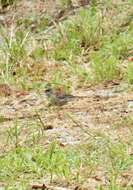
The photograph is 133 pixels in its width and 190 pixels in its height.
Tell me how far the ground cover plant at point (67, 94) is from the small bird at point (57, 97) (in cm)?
2

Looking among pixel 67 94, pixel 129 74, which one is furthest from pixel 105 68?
pixel 67 94

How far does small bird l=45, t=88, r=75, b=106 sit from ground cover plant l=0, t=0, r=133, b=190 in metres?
0.02

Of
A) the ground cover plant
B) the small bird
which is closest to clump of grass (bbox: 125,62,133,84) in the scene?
the ground cover plant

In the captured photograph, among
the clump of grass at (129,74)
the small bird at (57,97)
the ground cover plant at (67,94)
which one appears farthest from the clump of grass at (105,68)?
the small bird at (57,97)

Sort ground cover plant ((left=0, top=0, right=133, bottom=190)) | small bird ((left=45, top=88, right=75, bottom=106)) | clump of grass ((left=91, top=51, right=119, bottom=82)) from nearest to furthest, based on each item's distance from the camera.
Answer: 1. ground cover plant ((left=0, top=0, right=133, bottom=190))
2. small bird ((left=45, top=88, right=75, bottom=106))
3. clump of grass ((left=91, top=51, right=119, bottom=82))

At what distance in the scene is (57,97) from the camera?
5.00 meters

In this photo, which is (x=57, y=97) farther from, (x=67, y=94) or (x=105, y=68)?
(x=105, y=68)

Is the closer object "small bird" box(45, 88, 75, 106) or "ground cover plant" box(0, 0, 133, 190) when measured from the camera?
"ground cover plant" box(0, 0, 133, 190)

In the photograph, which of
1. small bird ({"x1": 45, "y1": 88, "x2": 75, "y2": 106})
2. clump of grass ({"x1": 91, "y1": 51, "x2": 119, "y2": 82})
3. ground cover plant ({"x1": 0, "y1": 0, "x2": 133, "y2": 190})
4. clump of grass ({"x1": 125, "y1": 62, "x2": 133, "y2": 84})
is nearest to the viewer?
ground cover plant ({"x1": 0, "y1": 0, "x2": 133, "y2": 190})

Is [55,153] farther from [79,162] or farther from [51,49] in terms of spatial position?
[51,49]

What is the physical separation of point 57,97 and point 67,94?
0.10 m

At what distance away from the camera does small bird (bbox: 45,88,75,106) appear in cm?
489

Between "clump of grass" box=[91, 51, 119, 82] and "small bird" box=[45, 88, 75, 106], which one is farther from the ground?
"clump of grass" box=[91, 51, 119, 82]

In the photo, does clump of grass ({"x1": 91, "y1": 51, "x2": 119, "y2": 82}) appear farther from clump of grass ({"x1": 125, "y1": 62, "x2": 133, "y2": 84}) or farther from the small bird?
the small bird
